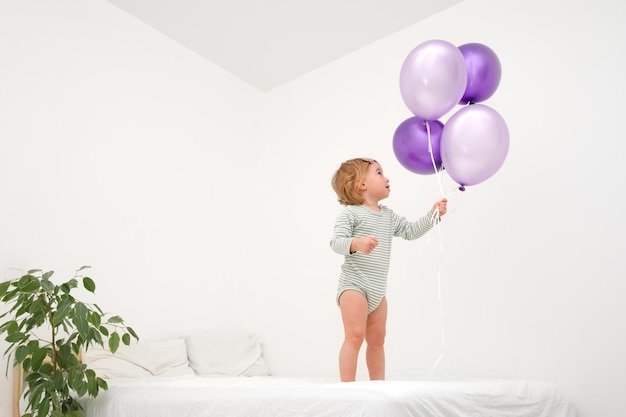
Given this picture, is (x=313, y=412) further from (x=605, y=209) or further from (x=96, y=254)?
(x=96, y=254)

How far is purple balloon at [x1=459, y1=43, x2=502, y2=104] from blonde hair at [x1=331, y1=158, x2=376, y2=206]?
0.49 meters

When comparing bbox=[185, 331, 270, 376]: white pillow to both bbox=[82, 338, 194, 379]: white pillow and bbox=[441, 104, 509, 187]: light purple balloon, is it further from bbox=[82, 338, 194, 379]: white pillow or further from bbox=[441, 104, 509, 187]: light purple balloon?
bbox=[441, 104, 509, 187]: light purple balloon

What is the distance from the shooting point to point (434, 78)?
1946 millimetres

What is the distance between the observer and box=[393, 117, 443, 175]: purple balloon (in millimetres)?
2123

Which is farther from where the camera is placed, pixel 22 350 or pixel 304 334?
pixel 304 334

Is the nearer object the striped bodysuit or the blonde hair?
the striped bodysuit

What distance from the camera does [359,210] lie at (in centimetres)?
215

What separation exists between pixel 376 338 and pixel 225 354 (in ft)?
3.90

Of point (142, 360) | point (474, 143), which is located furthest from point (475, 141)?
point (142, 360)

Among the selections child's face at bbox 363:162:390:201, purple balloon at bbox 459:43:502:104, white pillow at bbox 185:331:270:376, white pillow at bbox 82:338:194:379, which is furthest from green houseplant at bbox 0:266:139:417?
purple balloon at bbox 459:43:502:104

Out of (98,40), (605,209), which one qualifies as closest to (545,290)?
(605,209)

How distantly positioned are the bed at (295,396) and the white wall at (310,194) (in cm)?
30

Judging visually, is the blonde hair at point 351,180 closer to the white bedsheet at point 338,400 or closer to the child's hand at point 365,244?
the child's hand at point 365,244

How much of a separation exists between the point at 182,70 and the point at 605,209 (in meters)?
2.48
